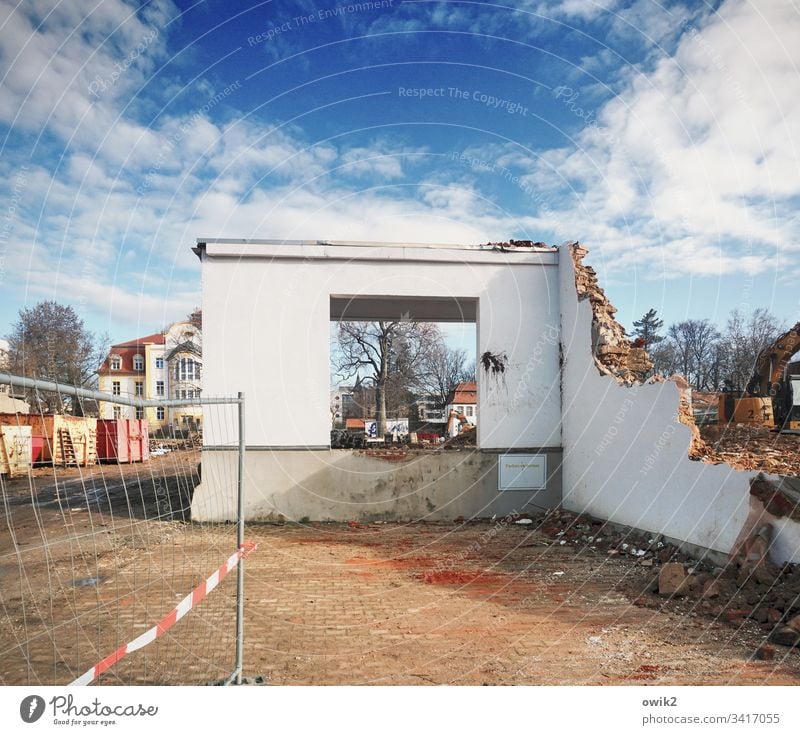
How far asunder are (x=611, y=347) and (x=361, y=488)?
5.83 meters

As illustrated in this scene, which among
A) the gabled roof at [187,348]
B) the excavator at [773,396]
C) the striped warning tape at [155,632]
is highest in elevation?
the gabled roof at [187,348]

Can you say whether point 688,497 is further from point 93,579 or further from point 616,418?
point 93,579

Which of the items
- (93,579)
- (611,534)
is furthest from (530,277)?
(93,579)

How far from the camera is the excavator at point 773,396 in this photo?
18.4m

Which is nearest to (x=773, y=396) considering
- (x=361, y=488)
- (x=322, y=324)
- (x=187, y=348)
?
(x=361, y=488)

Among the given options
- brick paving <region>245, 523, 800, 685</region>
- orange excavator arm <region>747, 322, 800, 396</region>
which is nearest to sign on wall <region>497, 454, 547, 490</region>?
brick paving <region>245, 523, 800, 685</region>

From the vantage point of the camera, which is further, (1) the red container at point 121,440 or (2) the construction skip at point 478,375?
(1) the red container at point 121,440

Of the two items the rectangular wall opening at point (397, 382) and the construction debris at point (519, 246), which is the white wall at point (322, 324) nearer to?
the construction debris at point (519, 246)

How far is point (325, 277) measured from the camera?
470 inches

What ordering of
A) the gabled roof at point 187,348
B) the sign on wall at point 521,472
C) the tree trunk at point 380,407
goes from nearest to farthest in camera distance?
the sign on wall at point 521,472
the tree trunk at point 380,407
the gabled roof at point 187,348

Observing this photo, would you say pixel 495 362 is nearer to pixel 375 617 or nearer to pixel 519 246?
pixel 519 246

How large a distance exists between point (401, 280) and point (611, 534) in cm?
648

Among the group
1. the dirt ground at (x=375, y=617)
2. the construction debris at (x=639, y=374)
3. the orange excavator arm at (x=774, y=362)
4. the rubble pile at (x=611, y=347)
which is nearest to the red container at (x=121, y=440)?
the dirt ground at (x=375, y=617)
